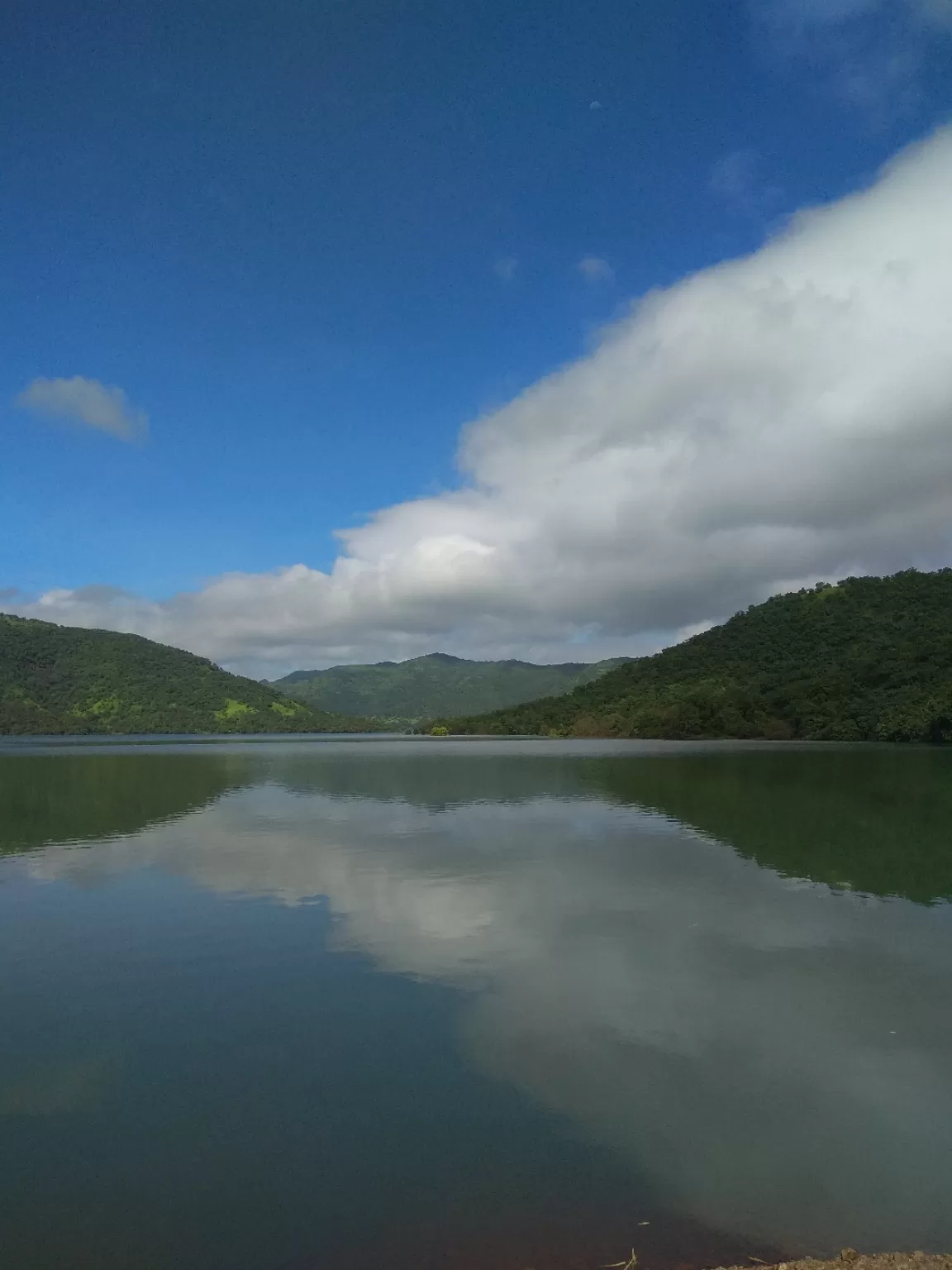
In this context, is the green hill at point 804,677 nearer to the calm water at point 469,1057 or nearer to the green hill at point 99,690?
the calm water at point 469,1057

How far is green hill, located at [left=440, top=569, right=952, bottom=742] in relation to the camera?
8831 cm

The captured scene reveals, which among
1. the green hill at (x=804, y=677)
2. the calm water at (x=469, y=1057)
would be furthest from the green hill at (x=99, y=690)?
the calm water at (x=469, y=1057)

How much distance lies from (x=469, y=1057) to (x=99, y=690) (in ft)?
585

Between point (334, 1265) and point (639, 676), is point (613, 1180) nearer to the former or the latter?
point (334, 1265)

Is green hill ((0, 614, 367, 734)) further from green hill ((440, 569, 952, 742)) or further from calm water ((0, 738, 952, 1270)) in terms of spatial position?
calm water ((0, 738, 952, 1270))

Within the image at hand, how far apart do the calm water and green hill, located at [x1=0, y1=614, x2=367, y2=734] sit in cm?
14702

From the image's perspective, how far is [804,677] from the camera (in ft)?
343

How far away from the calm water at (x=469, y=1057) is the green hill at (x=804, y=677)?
71.4 meters

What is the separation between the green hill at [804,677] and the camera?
88.3 metres

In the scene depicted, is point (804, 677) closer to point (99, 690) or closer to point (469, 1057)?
point (469, 1057)

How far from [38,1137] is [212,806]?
85.6ft

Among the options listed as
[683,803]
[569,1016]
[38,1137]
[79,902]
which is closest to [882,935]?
[569,1016]

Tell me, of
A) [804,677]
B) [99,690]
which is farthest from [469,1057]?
[99,690]

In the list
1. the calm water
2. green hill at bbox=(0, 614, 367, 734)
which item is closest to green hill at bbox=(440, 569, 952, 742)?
the calm water
